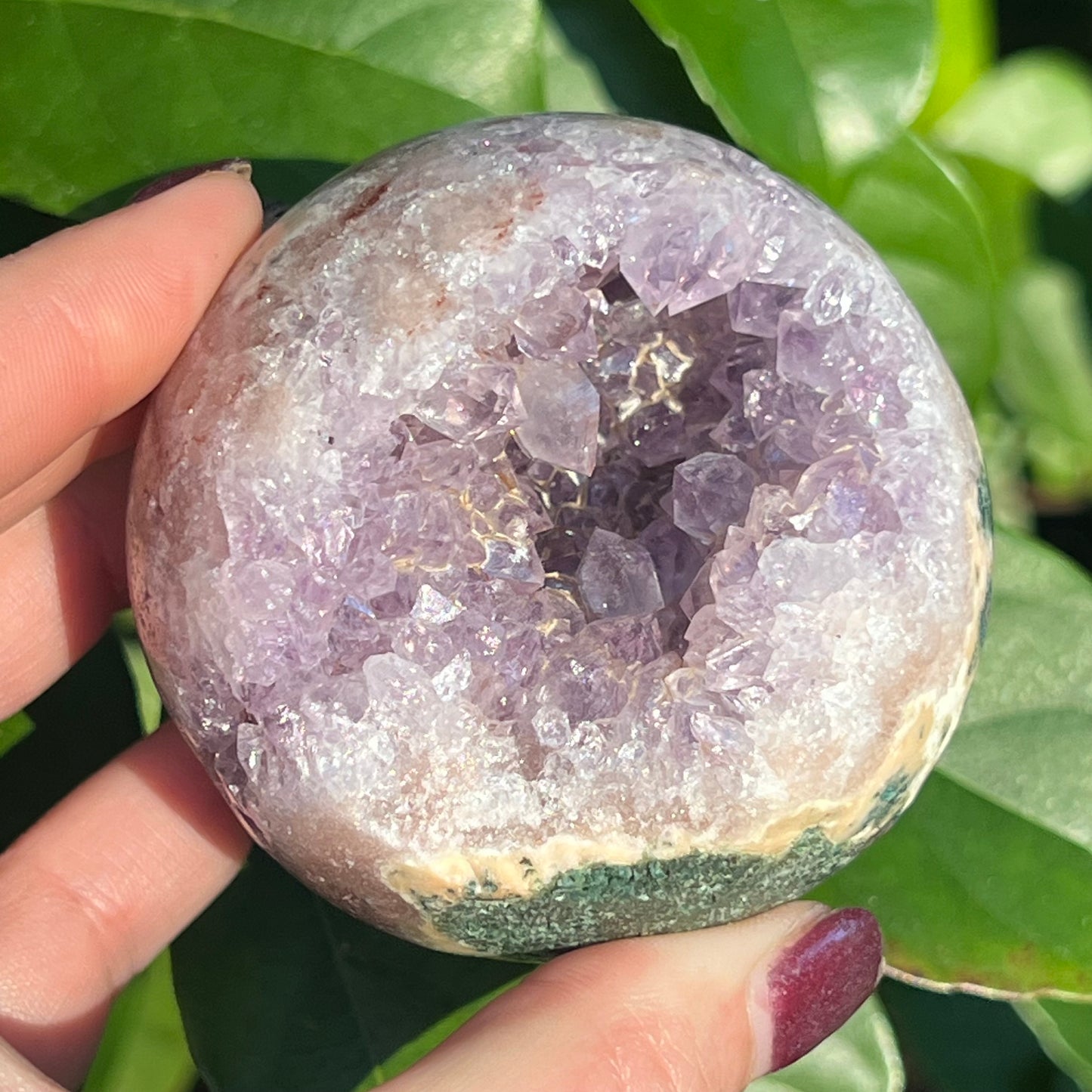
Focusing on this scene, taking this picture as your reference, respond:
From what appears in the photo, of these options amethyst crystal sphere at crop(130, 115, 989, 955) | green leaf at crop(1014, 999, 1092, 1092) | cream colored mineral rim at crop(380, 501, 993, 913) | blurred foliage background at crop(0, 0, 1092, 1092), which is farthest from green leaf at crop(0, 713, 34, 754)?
green leaf at crop(1014, 999, 1092, 1092)

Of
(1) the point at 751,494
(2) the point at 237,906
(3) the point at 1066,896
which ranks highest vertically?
(1) the point at 751,494

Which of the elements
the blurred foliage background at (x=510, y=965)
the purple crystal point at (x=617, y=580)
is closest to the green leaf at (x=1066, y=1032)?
the blurred foliage background at (x=510, y=965)

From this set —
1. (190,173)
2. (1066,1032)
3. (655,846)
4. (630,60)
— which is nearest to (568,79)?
(630,60)

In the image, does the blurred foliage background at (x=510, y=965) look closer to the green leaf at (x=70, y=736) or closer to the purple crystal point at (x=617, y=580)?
A: the green leaf at (x=70, y=736)

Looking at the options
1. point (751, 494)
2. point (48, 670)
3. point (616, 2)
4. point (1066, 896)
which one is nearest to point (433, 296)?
point (751, 494)

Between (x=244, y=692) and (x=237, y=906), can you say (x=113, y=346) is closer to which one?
(x=244, y=692)

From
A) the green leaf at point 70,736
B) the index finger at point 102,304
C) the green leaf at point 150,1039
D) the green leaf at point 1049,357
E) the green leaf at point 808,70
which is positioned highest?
the index finger at point 102,304

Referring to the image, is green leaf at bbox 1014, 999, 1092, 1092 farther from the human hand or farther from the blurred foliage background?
the human hand
